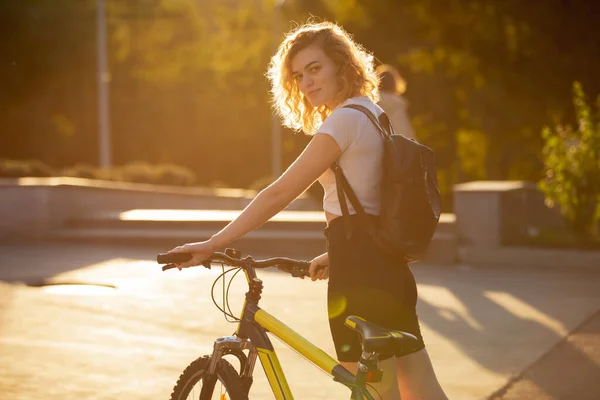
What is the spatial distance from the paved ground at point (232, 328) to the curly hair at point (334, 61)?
288 cm

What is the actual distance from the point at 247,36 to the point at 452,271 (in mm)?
43278

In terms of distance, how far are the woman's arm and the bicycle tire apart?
536 millimetres

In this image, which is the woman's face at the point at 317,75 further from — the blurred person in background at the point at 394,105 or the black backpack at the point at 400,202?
the blurred person in background at the point at 394,105

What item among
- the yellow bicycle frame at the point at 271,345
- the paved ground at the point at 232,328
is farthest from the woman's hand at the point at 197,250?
the paved ground at the point at 232,328

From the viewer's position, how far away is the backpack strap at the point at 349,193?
351 centimetres

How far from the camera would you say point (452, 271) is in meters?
12.3

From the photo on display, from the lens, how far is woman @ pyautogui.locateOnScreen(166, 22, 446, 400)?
3492 mm

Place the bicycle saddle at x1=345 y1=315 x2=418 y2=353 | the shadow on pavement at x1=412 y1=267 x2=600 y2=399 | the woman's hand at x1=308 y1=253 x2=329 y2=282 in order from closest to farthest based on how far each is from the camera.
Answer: the bicycle saddle at x1=345 y1=315 x2=418 y2=353, the woman's hand at x1=308 y1=253 x2=329 y2=282, the shadow on pavement at x1=412 y1=267 x2=600 y2=399

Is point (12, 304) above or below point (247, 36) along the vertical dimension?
below

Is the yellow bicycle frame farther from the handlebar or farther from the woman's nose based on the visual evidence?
the woman's nose

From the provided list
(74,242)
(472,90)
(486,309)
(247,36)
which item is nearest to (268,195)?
(486,309)

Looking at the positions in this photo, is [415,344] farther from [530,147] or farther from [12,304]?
[530,147]

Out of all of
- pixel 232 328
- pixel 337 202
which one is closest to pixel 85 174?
pixel 232 328

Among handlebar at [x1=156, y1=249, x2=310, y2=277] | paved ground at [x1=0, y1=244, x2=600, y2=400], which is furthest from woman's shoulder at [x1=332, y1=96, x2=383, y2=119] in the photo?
paved ground at [x1=0, y1=244, x2=600, y2=400]
